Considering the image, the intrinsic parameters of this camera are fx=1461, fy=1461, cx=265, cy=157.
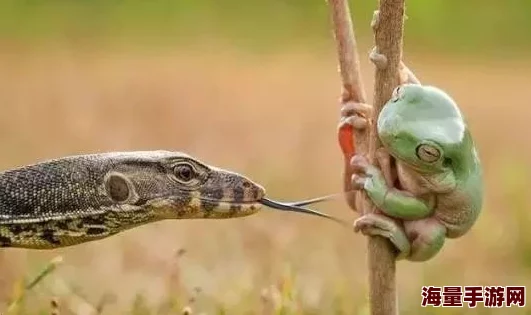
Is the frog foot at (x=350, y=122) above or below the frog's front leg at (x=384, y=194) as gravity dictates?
above

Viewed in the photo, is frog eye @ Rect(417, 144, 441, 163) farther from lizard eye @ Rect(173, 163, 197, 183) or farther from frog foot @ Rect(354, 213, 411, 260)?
lizard eye @ Rect(173, 163, 197, 183)

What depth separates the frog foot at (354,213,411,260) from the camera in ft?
4.71

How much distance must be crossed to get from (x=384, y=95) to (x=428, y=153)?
75mm

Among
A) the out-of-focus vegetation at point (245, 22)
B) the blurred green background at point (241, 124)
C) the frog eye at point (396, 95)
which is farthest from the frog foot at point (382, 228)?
the out-of-focus vegetation at point (245, 22)

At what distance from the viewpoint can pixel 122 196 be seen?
1552mm

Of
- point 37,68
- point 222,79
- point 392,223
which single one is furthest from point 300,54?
point 392,223

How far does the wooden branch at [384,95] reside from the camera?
142cm

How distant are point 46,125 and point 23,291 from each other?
2.65 m

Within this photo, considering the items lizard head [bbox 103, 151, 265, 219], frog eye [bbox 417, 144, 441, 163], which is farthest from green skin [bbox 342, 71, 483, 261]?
lizard head [bbox 103, 151, 265, 219]

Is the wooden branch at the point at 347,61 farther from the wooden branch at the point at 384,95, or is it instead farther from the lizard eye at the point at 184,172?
the lizard eye at the point at 184,172

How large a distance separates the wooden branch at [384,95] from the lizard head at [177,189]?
172mm

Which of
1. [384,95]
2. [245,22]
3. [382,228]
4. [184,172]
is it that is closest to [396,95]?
[384,95]

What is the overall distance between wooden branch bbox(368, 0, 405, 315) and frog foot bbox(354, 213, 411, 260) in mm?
13

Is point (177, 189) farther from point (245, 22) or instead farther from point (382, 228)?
point (245, 22)
